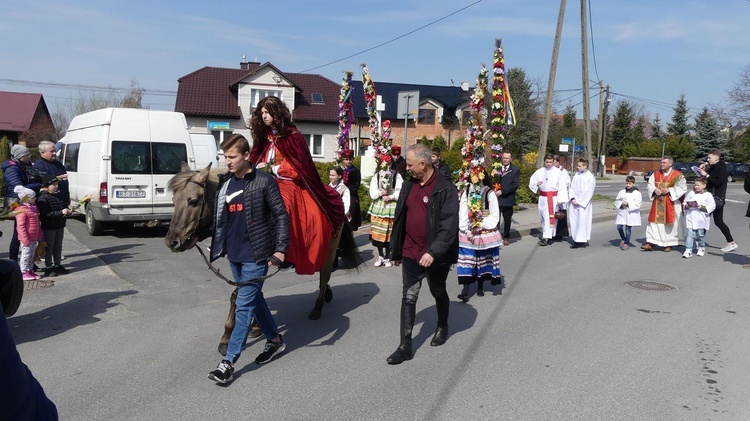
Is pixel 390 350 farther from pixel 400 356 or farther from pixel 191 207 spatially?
pixel 191 207

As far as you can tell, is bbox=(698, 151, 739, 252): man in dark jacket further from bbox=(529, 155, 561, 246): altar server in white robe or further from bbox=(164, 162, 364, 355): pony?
bbox=(164, 162, 364, 355): pony

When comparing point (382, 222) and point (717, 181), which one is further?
point (717, 181)

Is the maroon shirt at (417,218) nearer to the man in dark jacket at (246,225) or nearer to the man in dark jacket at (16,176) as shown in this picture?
the man in dark jacket at (246,225)

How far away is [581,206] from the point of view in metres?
12.9

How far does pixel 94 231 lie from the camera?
43.2ft

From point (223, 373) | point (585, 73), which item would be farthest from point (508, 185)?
point (585, 73)

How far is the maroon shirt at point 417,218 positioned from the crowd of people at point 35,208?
16.9 feet

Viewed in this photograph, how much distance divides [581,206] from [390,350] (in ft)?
27.0

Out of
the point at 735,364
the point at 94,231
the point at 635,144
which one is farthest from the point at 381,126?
the point at 635,144

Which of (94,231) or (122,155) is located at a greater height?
(122,155)

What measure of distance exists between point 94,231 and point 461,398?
1077 cm

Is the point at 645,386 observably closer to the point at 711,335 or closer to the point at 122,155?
the point at 711,335

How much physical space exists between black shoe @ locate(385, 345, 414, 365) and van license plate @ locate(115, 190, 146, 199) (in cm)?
906

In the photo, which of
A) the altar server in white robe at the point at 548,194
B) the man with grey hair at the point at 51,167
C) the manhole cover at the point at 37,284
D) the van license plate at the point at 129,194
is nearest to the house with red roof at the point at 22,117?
the van license plate at the point at 129,194
